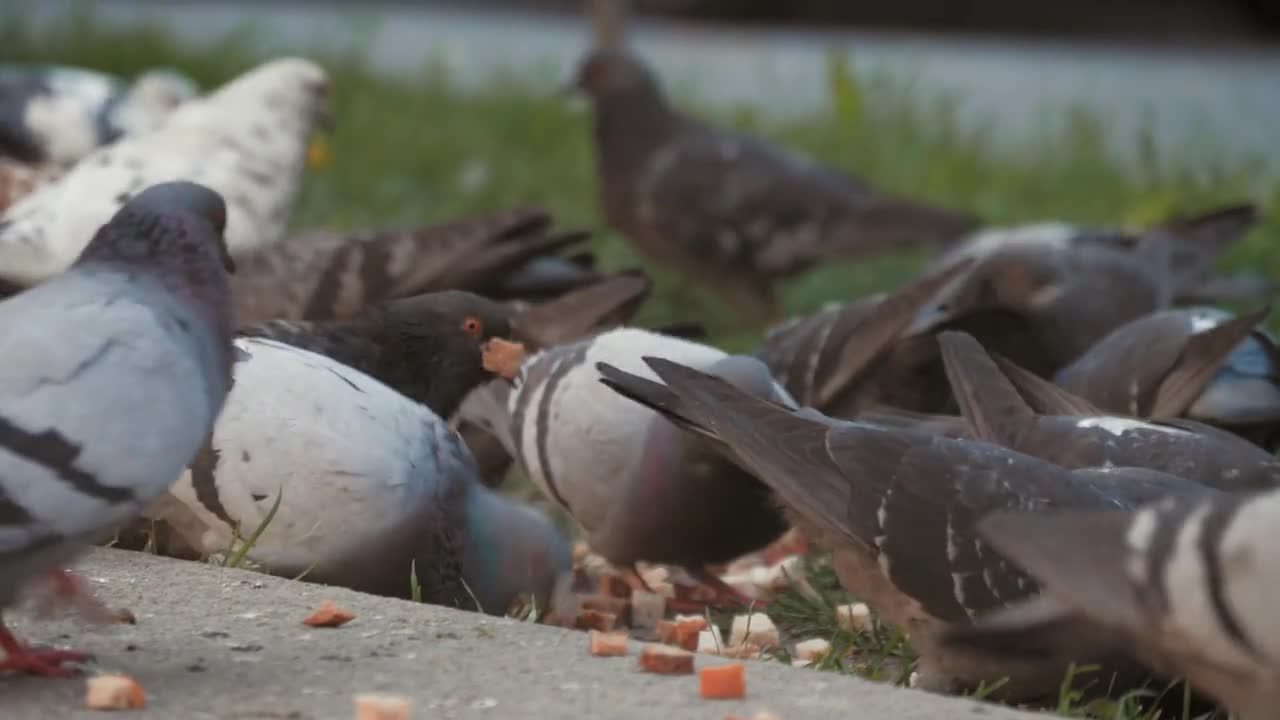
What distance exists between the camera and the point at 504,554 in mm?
3438

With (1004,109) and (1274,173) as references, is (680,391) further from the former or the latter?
(1004,109)

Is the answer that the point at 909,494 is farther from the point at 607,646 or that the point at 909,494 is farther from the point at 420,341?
the point at 420,341

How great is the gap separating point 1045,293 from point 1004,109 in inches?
232

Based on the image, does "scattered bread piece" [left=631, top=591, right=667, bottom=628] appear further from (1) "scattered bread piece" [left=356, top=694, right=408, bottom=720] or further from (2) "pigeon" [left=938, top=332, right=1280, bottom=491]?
(1) "scattered bread piece" [left=356, top=694, right=408, bottom=720]

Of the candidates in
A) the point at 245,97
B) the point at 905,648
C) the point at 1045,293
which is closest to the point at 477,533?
the point at 905,648

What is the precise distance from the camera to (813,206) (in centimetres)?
736

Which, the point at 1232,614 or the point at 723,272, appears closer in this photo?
the point at 1232,614

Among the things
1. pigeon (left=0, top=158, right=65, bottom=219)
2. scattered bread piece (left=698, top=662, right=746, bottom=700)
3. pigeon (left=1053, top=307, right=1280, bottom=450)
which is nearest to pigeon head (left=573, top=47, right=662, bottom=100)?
pigeon (left=0, top=158, right=65, bottom=219)

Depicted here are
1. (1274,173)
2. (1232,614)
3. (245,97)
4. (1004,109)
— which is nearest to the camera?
(1232,614)

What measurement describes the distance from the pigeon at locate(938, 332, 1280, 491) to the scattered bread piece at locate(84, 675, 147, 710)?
1820 mm

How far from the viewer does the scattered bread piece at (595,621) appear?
341cm

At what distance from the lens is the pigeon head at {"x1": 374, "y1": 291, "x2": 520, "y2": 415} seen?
3932 millimetres

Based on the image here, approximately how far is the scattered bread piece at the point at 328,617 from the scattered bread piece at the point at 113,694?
424mm

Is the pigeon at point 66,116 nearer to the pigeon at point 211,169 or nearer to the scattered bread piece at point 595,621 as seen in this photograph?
the pigeon at point 211,169
